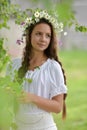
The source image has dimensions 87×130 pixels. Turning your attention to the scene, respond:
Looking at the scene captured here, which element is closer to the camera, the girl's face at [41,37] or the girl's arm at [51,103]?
the girl's arm at [51,103]

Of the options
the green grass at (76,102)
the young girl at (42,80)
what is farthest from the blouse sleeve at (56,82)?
the green grass at (76,102)

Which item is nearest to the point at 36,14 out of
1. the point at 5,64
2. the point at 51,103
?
the point at 51,103

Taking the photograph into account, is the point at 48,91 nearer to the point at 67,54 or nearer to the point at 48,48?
the point at 48,48

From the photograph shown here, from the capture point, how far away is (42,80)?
5.78 feet

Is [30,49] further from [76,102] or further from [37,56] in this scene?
[76,102]

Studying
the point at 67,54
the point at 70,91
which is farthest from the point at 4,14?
the point at 70,91

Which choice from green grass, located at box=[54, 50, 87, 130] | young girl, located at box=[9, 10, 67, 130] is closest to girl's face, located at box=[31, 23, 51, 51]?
young girl, located at box=[9, 10, 67, 130]

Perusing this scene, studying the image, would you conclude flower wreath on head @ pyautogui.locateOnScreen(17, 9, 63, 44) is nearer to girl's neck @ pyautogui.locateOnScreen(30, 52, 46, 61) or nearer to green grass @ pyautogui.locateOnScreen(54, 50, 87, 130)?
girl's neck @ pyautogui.locateOnScreen(30, 52, 46, 61)

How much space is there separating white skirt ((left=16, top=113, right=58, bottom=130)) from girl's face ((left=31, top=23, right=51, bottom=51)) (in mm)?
306

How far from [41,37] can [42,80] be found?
0.64 feet

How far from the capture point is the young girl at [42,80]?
173cm

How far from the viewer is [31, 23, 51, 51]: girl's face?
5.75 ft

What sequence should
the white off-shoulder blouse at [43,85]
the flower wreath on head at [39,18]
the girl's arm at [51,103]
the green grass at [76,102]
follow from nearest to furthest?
1. the girl's arm at [51,103]
2. the white off-shoulder blouse at [43,85]
3. the flower wreath on head at [39,18]
4. the green grass at [76,102]

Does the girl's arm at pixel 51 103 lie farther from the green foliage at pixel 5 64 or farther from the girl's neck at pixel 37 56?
the green foliage at pixel 5 64
